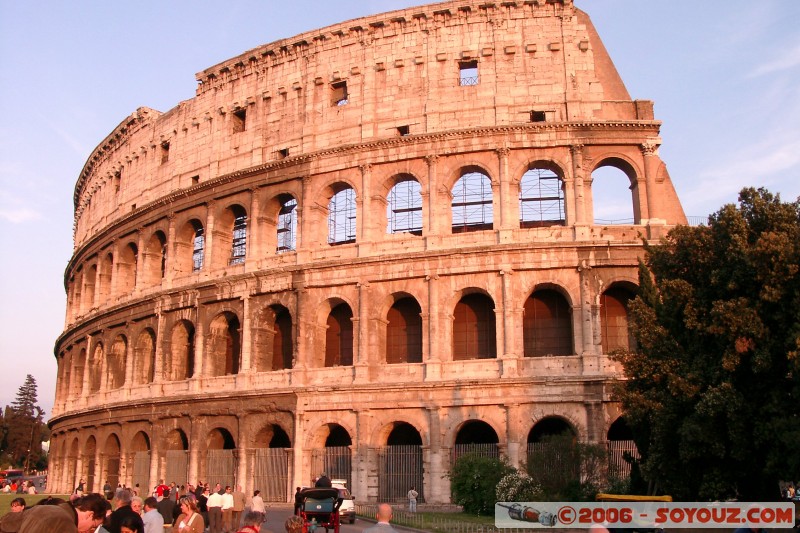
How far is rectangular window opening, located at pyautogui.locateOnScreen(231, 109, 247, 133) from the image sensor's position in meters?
33.2

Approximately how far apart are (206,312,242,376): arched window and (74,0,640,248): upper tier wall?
245 inches

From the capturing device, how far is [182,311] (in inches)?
1273

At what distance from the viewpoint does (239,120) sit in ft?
110

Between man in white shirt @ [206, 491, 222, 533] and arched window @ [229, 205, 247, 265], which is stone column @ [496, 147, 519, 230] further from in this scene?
man in white shirt @ [206, 491, 222, 533]

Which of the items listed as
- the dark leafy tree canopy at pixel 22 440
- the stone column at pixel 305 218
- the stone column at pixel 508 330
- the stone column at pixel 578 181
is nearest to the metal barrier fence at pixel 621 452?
the stone column at pixel 508 330

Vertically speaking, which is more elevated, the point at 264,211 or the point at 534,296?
the point at 264,211

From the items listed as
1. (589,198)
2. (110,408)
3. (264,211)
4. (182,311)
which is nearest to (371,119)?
(264,211)

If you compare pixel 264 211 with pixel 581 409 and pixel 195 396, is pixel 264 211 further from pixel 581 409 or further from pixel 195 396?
pixel 581 409

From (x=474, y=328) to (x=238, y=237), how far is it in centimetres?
1320

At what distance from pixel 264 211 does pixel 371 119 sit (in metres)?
5.57

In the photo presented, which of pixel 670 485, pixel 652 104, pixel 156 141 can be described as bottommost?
pixel 670 485

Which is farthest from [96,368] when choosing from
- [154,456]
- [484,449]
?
[484,449]

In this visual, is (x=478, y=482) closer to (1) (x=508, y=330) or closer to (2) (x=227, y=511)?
(1) (x=508, y=330)

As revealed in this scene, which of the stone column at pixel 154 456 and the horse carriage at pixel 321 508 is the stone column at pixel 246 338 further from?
the horse carriage at pixel 321 508
